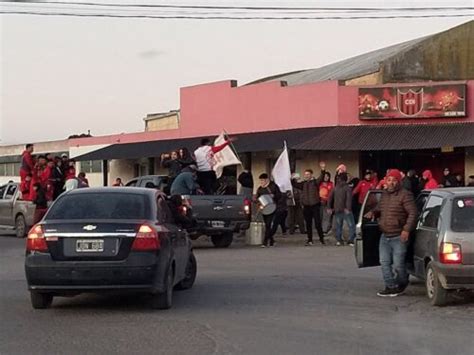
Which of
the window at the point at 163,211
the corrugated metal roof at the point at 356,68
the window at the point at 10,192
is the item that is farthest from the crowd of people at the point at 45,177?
→ the corrugated metal roof at the point at 356,68

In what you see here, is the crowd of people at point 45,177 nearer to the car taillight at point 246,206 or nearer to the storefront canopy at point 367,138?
the car taillight at point 246,206

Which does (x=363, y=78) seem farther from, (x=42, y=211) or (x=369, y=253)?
(x=369, y=253)

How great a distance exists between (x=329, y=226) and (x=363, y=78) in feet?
25.6

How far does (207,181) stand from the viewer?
21.4m

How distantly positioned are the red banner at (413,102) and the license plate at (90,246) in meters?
18.2

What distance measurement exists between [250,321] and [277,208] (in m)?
11.4

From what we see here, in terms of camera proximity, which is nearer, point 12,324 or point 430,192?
point 12,324

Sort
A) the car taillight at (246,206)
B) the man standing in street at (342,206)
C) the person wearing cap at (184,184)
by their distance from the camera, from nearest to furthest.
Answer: the person wearing cap at (184,184) → the car taillight at (246,206) → the man standing in street at (342,206)

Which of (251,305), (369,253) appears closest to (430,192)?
(369,253)

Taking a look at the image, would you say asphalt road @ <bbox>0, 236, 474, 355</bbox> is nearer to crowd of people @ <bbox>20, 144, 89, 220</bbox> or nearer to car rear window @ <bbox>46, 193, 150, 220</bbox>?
car rear window @ <bbox>46, 193, 150, 220</bbox>

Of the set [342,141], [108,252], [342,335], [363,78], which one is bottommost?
[342,335]

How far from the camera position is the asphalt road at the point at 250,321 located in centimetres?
837

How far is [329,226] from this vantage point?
23.6 m

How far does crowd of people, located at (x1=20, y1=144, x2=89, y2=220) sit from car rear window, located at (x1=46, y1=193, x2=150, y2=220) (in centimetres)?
979
